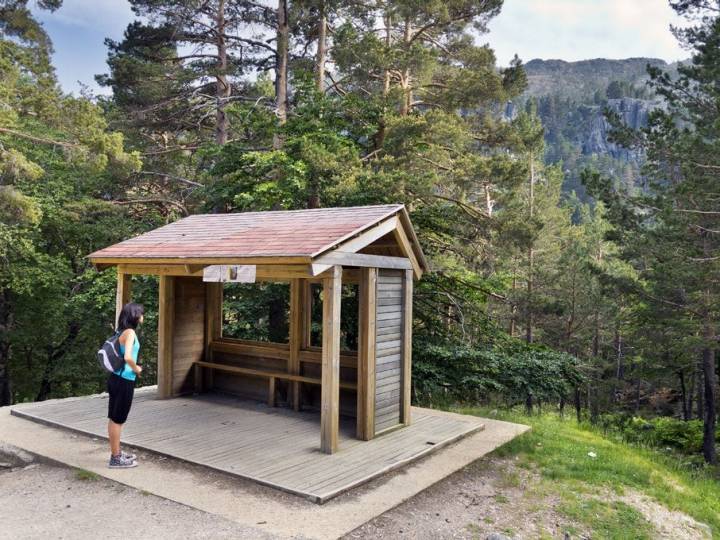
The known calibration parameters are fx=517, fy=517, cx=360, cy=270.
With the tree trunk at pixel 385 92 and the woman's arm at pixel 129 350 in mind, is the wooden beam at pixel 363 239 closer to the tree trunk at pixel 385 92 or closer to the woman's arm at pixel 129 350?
the woman's arm at pixel 129 350

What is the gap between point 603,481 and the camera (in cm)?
520

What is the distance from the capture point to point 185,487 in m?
4.44

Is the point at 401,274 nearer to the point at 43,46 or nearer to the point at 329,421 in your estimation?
the point at 329,421

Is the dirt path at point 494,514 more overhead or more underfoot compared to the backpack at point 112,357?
more underfoot

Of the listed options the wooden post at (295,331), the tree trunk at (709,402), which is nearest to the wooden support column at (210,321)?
the wooden post at (295,331)

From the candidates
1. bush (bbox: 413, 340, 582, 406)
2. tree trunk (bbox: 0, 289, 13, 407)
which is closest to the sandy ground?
bush (bbox: 413, 340, 582, 406)

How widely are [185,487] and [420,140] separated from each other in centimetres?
904

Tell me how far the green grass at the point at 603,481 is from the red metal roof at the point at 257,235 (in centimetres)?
308

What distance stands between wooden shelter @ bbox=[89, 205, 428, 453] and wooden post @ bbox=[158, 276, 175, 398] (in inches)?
0.6

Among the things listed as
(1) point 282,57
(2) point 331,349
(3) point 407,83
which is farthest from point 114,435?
(3) point 407,83

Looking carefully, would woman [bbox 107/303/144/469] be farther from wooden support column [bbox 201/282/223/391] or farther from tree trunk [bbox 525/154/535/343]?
tree trunk [bbox 525/154/535/343]

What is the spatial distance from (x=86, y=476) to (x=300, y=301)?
3.24m

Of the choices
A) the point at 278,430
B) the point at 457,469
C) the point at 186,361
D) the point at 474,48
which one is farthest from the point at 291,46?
the point at 457,469

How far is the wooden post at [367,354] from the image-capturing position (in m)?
5.66
